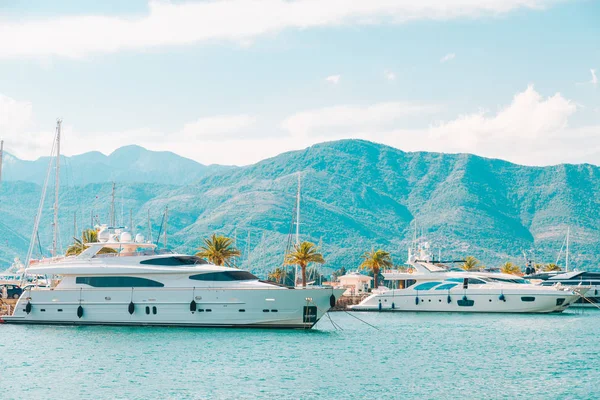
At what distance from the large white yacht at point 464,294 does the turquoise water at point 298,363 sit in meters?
13.5

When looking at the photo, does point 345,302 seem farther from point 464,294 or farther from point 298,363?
point 298,363

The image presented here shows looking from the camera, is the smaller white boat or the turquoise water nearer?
the turquoise water

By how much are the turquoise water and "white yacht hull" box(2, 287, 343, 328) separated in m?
0.67

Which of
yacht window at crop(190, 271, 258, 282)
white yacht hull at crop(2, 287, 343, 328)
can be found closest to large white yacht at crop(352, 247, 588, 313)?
white yacht hull at crop(2, 287, 343, 328)

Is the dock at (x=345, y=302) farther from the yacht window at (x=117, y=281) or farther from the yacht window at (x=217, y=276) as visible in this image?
the yacht window at (x=117, y=281)

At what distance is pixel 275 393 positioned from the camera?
1110 inches

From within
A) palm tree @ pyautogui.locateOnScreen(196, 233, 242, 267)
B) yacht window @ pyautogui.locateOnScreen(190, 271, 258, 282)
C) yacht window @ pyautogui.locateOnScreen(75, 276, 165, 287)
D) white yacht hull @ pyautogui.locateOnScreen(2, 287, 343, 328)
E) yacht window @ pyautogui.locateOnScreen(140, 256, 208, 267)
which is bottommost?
white yacht hull @ pyautogui.locateOnScreen(2, 287, 343, 328)

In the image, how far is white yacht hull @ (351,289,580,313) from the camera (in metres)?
63.9

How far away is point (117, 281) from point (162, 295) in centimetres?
276

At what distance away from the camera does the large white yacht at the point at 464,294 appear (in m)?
64.0

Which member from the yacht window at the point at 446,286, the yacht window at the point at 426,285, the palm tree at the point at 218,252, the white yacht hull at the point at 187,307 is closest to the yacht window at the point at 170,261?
the white yacht hull at the point at 187,307

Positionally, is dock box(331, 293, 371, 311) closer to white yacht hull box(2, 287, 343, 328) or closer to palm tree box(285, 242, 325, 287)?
palm tree box(285, 242, 325, 287)

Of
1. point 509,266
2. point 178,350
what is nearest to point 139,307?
point 178,350

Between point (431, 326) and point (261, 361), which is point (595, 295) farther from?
point (261, 361)
